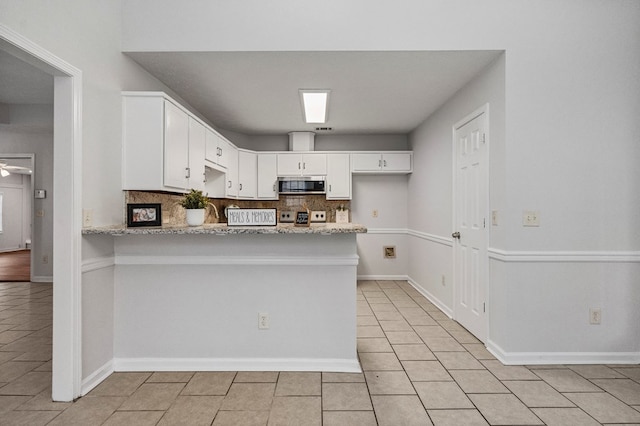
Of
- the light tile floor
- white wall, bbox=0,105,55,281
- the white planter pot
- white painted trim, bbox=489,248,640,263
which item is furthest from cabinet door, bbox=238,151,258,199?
white painted trim, bbox=489,248,640,263

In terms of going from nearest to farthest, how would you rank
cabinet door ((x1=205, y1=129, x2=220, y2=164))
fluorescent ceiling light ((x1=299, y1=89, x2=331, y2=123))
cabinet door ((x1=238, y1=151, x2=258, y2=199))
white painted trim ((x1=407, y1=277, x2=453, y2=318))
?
fluorescent ceiling light ((x1=299, y1=89, x2=331, y2=123)), cabinet door ((x1=205, y1=129, x2=220, y2=164)), white painted trim ((x1=407, y1=277, x2=453, y2=318)), cabinet door ((x1=238, y1=151, x2=258, y2=199))

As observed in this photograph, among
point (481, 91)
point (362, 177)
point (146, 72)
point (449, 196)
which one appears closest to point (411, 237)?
point (362, 177)

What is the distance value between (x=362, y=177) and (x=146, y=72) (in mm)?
3650

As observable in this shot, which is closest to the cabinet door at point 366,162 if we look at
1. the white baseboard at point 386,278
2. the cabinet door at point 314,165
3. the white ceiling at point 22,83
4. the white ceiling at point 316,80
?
the cabinet door at point 314,165

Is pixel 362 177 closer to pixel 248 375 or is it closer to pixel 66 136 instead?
pixel 248 375

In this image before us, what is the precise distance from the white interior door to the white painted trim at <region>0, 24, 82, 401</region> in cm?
313

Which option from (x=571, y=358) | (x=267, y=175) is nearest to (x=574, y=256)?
(x=571, y=358)

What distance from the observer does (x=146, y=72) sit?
3.13 m

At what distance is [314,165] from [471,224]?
2.80 metres

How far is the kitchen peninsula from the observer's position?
101 inches

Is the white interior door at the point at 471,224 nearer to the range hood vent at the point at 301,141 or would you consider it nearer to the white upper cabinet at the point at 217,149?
the range hood vent at the point at 301,141

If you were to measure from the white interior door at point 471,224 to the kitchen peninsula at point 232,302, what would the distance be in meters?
1.36

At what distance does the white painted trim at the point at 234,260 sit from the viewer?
101 inches

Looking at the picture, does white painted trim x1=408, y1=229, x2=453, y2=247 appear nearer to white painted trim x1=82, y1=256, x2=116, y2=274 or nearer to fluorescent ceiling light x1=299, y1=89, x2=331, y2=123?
fluorescent ceiling light x1=299, y1=89, x2=331, y2=123
